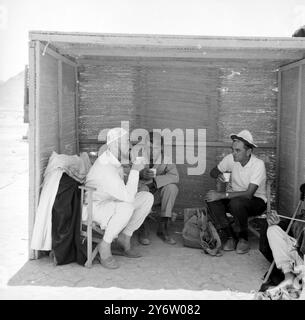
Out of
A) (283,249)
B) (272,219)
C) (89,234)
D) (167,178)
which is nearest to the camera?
(283,249)

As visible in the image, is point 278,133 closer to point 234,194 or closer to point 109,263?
point 234,194

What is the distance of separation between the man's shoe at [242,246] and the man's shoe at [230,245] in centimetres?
8

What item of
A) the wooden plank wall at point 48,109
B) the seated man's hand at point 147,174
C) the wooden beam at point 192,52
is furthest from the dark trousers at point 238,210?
the wooden plank wall at point 48,109

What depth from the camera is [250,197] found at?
555 cm

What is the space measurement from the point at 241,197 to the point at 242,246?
57 cm

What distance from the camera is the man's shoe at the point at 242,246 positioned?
5.43 meters

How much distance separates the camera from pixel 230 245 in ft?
18.2

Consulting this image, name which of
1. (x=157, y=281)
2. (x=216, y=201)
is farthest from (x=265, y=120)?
(x=157, y=281)

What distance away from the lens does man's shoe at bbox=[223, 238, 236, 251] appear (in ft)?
18.1

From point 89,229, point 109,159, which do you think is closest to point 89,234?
point 89,229

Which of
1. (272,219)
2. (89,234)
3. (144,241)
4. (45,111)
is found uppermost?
(45,111)

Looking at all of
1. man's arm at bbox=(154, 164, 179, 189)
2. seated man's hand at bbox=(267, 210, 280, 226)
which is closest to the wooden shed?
man's arm at bbox=(154, 164, 179, 189)

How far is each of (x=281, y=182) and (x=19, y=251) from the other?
3600 millimetres
